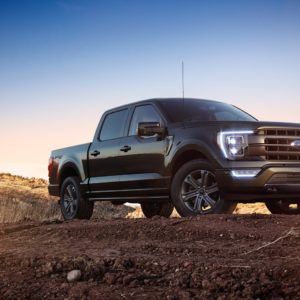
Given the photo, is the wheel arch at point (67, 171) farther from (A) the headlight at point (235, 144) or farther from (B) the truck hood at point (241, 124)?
(A) the headlight at point (235, 144)

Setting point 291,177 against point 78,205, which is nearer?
point 291,177

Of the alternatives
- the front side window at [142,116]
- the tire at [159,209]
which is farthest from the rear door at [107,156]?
the tire at [159,209]

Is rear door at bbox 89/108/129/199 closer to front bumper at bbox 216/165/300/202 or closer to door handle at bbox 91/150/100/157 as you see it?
door handle at bbox 91/150/100/157

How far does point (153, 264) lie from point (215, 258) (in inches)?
25.5

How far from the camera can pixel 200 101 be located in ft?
32.6

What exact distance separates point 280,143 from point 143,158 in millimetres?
2252

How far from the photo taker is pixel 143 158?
31.0 feet

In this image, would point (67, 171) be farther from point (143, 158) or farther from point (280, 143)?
point (280, 143)

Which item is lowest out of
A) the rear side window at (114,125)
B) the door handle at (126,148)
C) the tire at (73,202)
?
the tire at (73,202)

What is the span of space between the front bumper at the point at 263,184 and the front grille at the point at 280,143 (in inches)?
7.9

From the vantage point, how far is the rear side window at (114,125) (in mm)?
10438

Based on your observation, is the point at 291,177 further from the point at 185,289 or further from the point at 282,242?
the point at 185,289

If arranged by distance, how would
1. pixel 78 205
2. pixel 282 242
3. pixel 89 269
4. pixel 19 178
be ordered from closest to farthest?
pixel 89 269
pixel 282 242
pixel 78 205
pixel 19 178

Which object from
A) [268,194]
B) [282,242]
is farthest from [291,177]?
[282,242]
